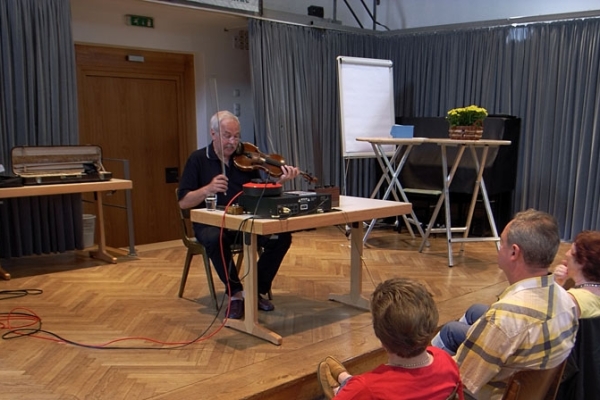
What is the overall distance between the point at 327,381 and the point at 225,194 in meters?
1.62

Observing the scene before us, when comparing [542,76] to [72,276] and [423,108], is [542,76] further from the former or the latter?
→ [72,276]

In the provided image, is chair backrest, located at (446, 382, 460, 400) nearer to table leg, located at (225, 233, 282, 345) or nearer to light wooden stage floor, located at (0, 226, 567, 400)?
light wooden stage floor, located at (0, 226, 567, 400)

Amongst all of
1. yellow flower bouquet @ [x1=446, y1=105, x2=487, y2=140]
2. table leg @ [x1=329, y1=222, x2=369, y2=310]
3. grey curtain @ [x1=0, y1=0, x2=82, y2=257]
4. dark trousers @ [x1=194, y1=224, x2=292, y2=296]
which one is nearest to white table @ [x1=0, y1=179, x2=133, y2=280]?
grey curtain @ [x1=0, y1=0, x2=82, y2=257]

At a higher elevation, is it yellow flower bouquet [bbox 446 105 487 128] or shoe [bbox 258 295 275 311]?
yellow flower bouquet [bbox 446 105 487 128]

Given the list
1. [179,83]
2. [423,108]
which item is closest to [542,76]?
[423,108]

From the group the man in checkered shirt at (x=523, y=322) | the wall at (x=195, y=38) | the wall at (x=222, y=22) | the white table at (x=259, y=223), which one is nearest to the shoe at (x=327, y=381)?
the man in checkered shirt at (x=523, y=322)

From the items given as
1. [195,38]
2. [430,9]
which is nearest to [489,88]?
[430,9]

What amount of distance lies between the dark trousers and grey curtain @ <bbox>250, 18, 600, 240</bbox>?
7.94 ft

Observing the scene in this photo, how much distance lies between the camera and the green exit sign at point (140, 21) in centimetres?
502

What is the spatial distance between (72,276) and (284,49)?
2.90m

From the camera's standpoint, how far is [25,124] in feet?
13.2

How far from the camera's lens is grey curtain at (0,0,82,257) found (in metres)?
3.95

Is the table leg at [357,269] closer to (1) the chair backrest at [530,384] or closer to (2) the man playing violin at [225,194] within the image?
(2) the man playing violin at [225,194]

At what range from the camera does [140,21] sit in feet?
16.7
